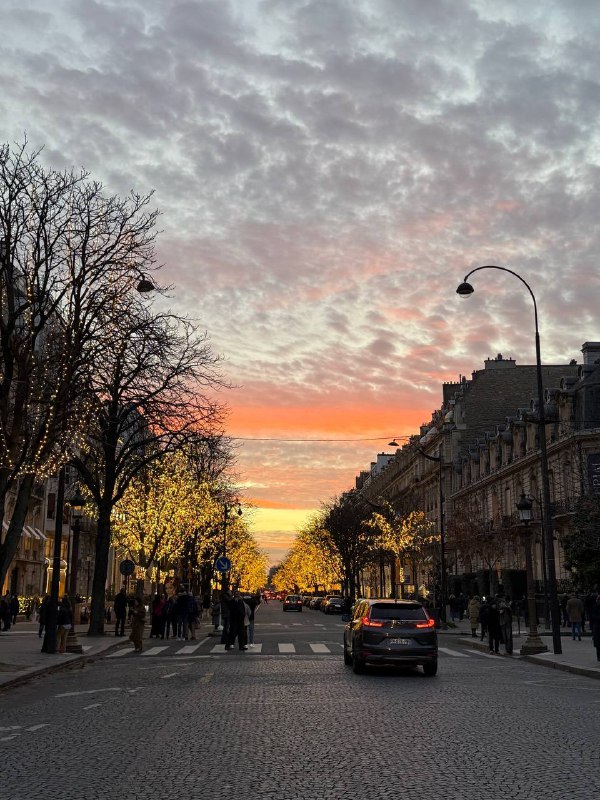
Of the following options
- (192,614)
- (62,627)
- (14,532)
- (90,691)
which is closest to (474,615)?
(192,614)

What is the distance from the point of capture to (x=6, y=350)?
71.7 ft

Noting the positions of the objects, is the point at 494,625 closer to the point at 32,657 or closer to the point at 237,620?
the point at 237,620

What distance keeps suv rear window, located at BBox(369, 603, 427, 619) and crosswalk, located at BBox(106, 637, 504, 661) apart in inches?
294

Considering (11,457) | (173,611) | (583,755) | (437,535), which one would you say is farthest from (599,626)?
(437,535)

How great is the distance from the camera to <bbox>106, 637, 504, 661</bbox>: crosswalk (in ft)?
89.6

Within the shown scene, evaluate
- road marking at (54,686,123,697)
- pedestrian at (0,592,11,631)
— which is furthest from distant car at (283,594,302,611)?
road marking at (54,686,123,697)

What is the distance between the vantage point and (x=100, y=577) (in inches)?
1382

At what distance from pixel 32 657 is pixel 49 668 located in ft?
10.3

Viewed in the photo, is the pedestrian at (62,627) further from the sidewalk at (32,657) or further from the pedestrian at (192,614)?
the pedestrian at (192,614)

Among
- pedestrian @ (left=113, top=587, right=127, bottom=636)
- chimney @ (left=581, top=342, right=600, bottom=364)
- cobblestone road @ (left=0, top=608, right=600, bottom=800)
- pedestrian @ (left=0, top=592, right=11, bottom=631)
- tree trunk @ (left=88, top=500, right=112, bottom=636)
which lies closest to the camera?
cobblestone road @ (left=0, top=608, right=600, bottom=800)

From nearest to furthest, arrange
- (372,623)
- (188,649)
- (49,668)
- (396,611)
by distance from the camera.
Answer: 1. (372,623)
2. (396,611)
3. (49,668)
4. (188,649)

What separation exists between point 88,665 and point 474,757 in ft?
52.2

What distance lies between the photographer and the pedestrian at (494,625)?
28422mm

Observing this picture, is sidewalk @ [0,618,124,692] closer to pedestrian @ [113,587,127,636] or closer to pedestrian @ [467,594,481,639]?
pedestrian @ [113,587,127,636]
